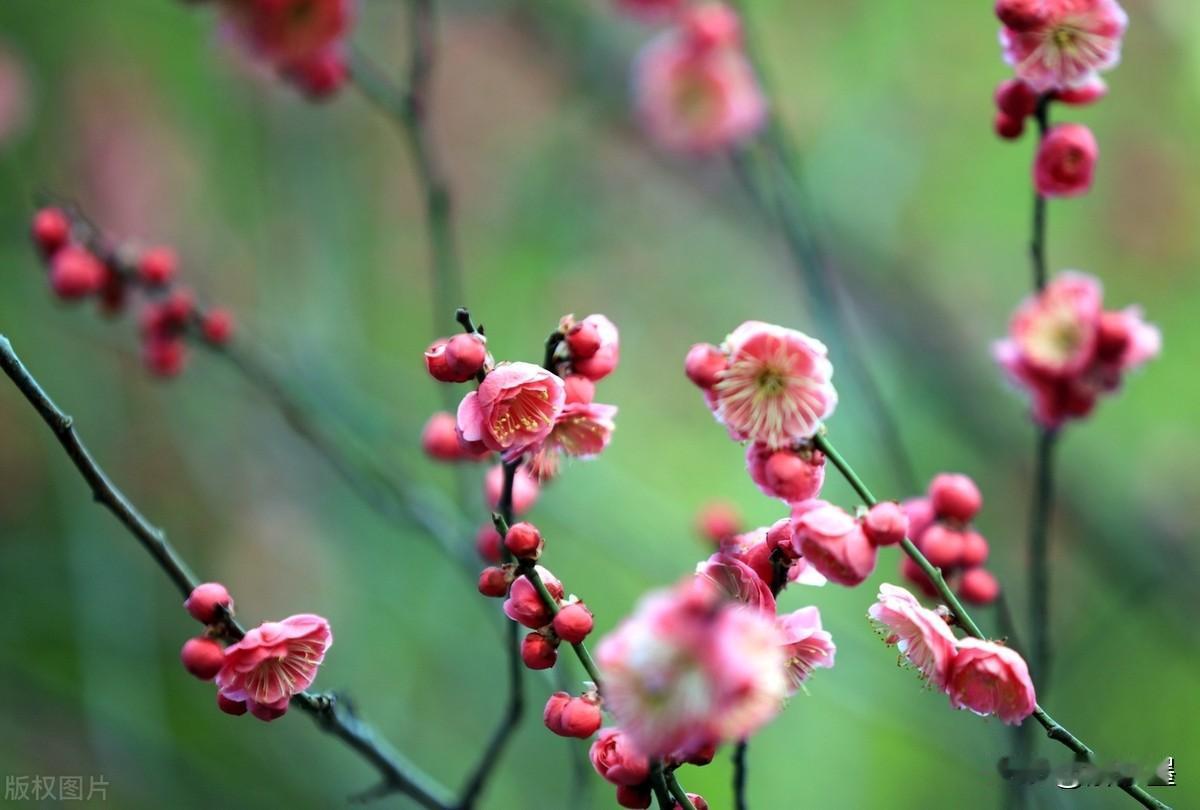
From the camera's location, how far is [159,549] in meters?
0.74

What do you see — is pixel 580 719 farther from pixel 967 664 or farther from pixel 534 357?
pixel 534 357

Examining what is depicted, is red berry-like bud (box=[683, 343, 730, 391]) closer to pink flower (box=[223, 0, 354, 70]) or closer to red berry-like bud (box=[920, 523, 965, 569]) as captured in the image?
red berry-like bud (box=[920, 523, 965, 569])

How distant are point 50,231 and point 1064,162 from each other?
108 centimetres

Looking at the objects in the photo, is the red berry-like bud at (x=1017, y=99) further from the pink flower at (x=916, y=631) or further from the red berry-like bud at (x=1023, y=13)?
the pink flower at (x=916, y=631)

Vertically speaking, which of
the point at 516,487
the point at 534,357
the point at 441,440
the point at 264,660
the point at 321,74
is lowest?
the point at 264,660

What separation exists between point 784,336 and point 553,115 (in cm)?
257

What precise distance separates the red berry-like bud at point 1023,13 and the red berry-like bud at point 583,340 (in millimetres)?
413

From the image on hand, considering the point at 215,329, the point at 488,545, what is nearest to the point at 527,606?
the point at 488,545

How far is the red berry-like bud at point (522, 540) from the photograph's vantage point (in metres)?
0.67

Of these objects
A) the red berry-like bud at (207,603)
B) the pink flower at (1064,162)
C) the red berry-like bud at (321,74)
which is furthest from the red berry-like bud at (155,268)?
the pink flower at (1064,162)

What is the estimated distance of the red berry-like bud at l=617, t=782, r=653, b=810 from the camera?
66cm

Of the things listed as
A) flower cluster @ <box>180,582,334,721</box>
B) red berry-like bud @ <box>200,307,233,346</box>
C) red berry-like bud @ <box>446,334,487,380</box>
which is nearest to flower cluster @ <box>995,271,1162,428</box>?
red berry-like bud @ <box>446,334,487,380</box>

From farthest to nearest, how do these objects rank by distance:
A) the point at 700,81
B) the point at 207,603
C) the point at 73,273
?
the point at 700,81, the point at 73,273, the point at 207,603

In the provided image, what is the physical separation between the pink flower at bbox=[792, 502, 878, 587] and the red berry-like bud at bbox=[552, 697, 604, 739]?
0.53ft
